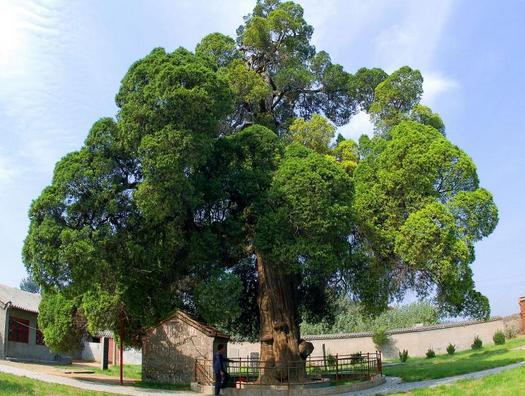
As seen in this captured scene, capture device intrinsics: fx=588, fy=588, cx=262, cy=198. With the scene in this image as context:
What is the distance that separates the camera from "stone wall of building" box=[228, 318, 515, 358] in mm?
34750

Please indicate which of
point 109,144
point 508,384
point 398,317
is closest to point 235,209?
point 109,144

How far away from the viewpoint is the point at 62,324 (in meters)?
22.0

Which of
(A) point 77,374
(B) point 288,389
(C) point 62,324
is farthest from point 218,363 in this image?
(A) point 77,374

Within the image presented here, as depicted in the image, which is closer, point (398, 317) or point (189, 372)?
point (189, 372)

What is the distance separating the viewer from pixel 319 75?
26.8 metres

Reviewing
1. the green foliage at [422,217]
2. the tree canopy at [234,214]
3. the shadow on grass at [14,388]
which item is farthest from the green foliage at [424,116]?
the shadow on grass at [14,388]

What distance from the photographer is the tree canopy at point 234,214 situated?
18.3m

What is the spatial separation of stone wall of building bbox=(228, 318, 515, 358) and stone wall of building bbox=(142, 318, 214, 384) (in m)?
13.5

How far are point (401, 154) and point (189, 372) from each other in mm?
10575

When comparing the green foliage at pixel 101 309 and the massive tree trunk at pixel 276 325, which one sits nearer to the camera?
the massive tree trunk at pixel 276 325

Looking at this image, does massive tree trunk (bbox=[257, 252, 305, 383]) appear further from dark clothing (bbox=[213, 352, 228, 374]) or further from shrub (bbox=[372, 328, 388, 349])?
shrub (bbox=[372, 328, 388, 349])

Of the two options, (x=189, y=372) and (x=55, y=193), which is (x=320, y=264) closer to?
(x=189, y=372)

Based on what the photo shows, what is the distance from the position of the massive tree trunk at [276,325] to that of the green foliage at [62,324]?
709 cm

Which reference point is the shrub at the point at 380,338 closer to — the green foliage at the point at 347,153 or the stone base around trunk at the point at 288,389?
the green foliage at the point at 347,153
